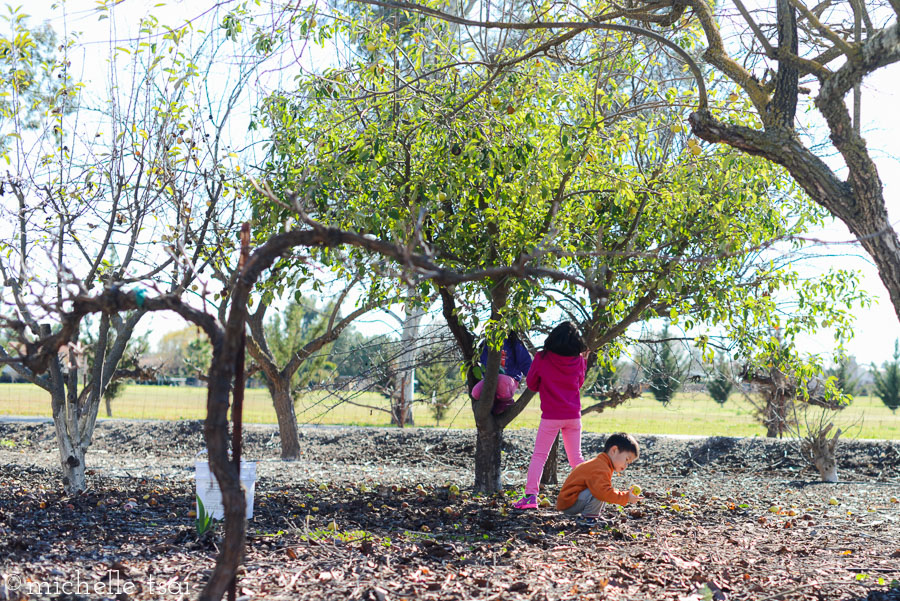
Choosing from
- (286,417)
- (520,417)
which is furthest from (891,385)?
(286,417)

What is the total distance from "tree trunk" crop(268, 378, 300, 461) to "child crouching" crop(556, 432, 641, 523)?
476 cm

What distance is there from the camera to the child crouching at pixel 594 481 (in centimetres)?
525

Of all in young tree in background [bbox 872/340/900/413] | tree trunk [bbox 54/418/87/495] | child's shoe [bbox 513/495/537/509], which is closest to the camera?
child's shoe [bbox 513/495/537/509]

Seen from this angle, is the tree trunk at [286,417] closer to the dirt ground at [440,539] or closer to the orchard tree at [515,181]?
the dirt ground at [440,539]

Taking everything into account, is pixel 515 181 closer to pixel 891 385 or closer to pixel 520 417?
pixel 520 417

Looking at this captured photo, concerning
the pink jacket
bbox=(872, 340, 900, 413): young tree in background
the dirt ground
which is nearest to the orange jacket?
the dirt ground

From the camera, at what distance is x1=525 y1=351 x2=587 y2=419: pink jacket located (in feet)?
19.2

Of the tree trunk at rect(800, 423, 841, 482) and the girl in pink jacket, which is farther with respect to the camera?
the tree trunk at rect(800, 423, 841, 482)

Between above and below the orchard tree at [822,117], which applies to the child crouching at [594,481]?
below

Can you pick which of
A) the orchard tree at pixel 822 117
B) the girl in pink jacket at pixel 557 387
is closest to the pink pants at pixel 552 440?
the girl in pink jacket at pixel 557 387

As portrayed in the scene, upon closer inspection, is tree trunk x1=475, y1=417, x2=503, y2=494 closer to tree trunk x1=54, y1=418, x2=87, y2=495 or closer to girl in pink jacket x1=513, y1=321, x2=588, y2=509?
girl in pink jacket x1=513, y1=321, x2=588, y2=509

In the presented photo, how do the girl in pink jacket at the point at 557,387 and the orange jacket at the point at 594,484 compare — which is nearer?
the orange jacket at the point at 594,484

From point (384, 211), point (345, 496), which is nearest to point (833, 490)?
point (345, 496)

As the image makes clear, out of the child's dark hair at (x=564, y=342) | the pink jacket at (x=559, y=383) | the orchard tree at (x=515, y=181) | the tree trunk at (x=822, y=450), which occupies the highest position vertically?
the orchard tree at (x=515, y=181)
